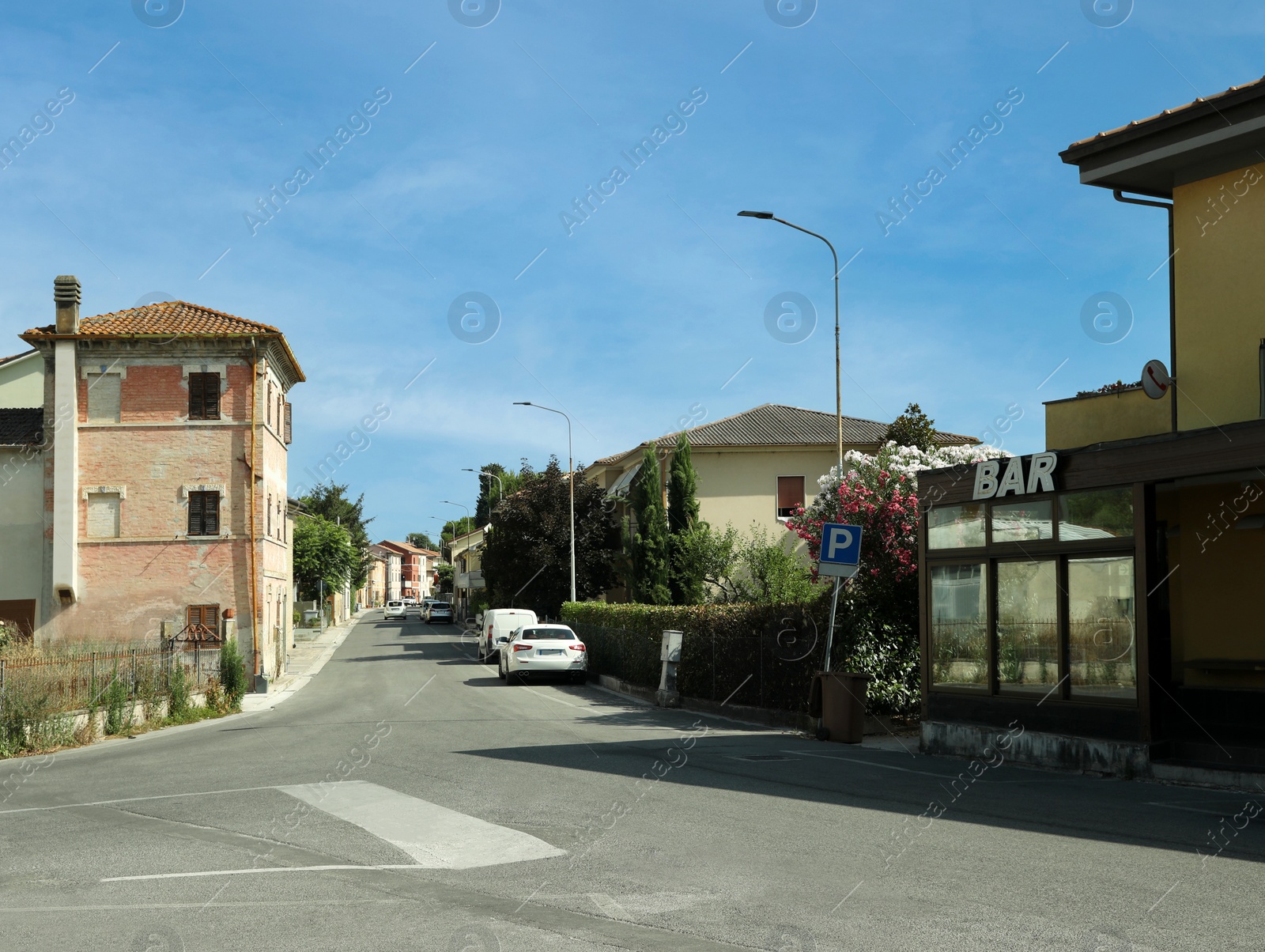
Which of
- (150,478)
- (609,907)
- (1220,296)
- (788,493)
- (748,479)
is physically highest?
(1220,296)

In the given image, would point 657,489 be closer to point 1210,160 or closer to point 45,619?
point 45,619

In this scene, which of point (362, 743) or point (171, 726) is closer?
point (362, 743)

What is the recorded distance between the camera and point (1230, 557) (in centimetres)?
1359

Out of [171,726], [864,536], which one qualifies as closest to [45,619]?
[171,726]

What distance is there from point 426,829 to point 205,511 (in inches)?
1095

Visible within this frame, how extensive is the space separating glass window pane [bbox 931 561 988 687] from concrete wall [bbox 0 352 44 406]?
37.3 meters

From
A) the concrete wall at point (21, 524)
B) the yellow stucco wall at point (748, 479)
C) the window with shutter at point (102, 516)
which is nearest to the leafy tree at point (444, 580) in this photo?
the yellow stucco wall at point (748, 479)

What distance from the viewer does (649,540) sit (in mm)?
42344

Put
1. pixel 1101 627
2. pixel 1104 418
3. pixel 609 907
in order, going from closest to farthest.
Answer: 1. pixel 609 907
2. pixel 1101 627
3. pixel 1104 418

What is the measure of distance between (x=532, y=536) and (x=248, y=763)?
33.0m

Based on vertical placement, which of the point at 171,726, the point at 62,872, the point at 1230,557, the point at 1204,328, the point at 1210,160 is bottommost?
the point at 171,726

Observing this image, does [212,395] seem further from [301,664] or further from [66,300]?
[301,664]

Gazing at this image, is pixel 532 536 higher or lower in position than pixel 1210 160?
lower

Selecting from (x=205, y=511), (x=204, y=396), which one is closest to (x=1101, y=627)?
(x=205, y=511)
